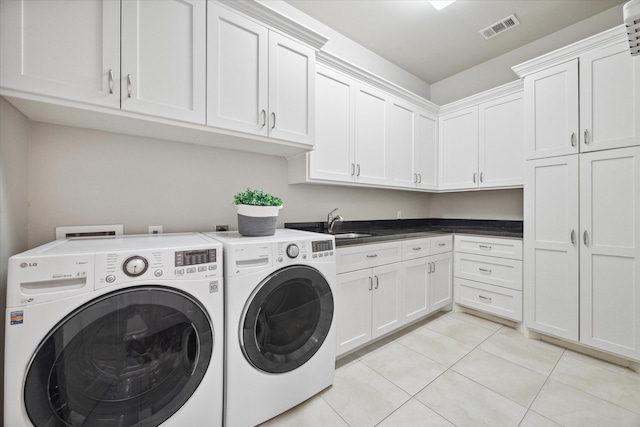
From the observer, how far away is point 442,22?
2373 mm

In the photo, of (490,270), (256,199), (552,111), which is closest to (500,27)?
(552,111)

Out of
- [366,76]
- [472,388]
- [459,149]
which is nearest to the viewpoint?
[472,388]

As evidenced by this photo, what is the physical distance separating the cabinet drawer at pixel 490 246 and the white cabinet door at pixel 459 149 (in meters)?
0.62

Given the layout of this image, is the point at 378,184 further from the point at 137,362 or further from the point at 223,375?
the point at 137,362

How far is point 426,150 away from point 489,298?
67.6 inches

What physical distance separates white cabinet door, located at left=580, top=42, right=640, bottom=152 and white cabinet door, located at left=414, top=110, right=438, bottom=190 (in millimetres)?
1286

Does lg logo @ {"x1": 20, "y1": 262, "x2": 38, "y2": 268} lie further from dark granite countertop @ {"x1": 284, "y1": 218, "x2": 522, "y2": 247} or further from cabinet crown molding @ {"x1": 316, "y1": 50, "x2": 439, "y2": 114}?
cabinet crown molding @ {"x1": 316, "y1": 50, "x2": 439, "y2": 114}

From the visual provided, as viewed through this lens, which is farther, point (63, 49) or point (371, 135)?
point (371, 135)

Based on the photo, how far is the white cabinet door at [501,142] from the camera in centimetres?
249

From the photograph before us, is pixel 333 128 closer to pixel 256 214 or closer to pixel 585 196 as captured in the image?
pixel 256 214

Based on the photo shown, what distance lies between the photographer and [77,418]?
901 millimetres

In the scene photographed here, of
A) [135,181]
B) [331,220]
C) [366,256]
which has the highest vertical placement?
[135,181]

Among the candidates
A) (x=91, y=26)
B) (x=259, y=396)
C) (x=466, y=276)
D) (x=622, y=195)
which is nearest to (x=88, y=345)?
(x=259, y=396)

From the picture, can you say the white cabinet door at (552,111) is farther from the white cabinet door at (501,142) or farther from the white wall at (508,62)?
the white wall at (508,62)
